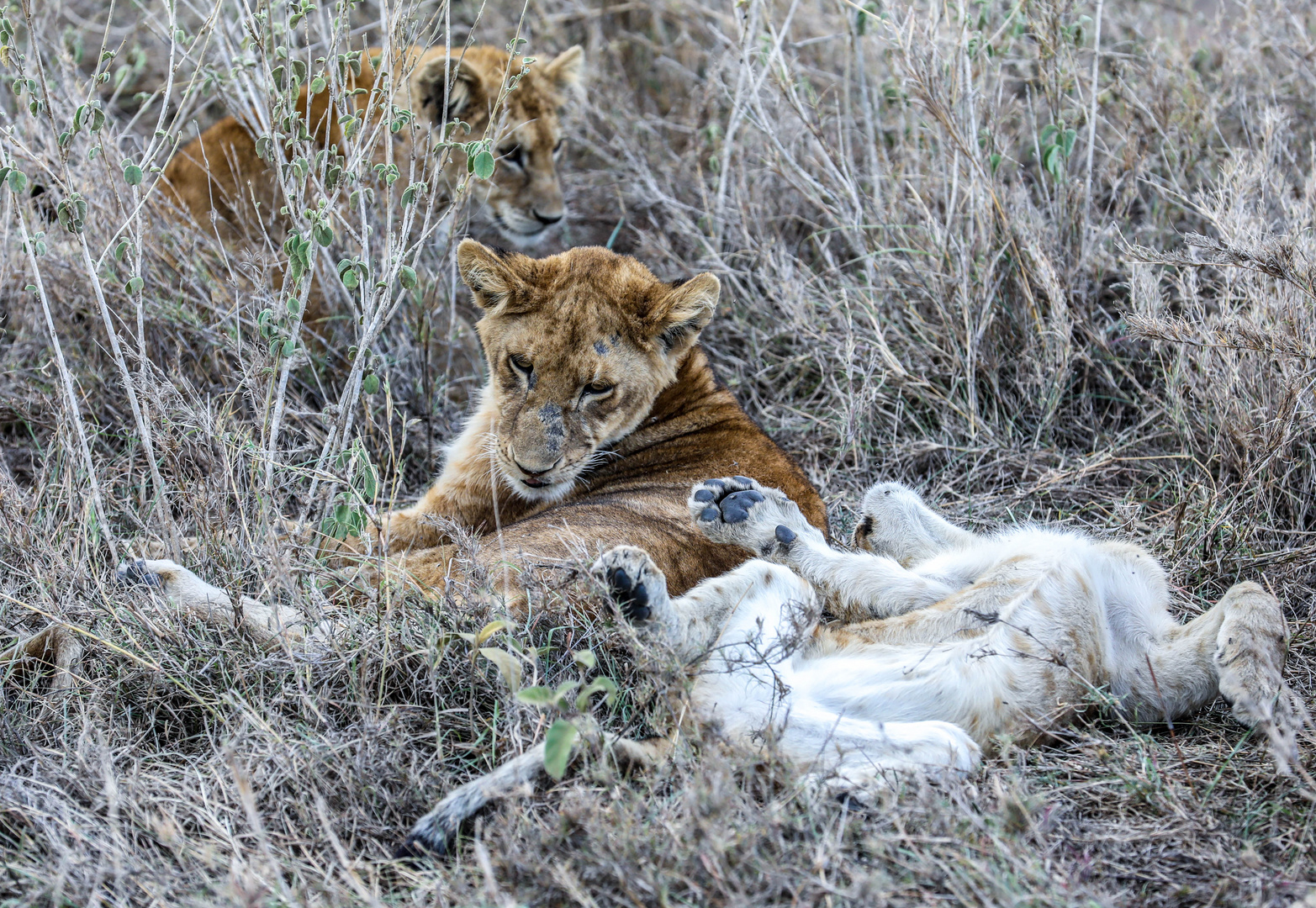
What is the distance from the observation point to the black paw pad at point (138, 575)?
3113 mm

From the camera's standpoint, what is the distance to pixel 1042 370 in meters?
4.46

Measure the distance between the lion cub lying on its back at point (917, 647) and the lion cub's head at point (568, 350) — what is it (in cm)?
56

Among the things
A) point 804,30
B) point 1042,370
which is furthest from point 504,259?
Answer: point 804,30

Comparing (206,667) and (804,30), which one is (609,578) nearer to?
(206,667)

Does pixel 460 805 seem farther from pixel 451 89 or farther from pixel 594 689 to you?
pixel 451 89

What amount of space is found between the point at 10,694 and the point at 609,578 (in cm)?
160

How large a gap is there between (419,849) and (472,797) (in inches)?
5.8

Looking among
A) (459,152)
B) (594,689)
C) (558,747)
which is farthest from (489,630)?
(459,152)

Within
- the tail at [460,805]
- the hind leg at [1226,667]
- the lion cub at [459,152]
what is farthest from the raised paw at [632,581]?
the lion cub at [459,152]

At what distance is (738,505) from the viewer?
3.29 m

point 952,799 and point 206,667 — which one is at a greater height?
point 952,799

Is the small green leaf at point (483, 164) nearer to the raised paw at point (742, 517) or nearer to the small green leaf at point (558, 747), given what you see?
the raised paw at point (742, 517)

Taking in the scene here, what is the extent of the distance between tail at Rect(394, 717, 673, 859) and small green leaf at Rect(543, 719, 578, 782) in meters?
0.10

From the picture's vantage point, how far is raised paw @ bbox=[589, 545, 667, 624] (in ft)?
8.98
